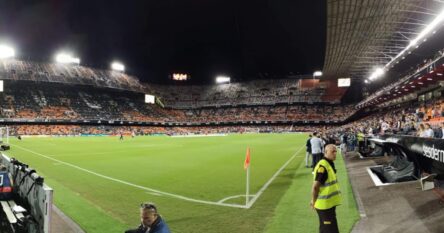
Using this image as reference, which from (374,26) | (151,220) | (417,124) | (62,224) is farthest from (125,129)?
(151,220)

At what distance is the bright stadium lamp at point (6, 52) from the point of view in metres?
80.6

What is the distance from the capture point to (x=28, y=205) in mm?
Result: 7562

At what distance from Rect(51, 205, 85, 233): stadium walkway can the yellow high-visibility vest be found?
5.12 m

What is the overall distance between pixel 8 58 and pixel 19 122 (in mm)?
23020

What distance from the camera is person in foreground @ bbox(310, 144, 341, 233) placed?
5656 millimetres

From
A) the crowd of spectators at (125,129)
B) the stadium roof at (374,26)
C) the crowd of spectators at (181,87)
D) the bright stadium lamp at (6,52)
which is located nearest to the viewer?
the stadium roof at (374,26)

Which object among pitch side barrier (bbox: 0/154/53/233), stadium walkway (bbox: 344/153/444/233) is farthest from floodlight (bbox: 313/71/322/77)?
pitch side barrier (bbox: 0/154/53/233)

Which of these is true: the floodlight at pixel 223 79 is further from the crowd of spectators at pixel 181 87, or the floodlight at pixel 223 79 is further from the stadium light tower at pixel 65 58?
the stadium light tower at pixel 65 58

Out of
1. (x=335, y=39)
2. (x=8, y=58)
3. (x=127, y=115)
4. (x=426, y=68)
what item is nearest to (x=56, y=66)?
(x=8, y=58)

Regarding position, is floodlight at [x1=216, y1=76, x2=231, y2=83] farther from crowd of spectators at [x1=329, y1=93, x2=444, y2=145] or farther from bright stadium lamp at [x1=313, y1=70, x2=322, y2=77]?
crowd of spectators at [x1=329, y1=93, x2=444, y2=145]

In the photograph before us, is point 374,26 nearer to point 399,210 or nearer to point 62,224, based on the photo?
point 399,210

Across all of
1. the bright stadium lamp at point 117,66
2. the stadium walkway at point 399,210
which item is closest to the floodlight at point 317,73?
the bright stadium lamp at point 117,66

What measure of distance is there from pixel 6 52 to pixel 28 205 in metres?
88.6

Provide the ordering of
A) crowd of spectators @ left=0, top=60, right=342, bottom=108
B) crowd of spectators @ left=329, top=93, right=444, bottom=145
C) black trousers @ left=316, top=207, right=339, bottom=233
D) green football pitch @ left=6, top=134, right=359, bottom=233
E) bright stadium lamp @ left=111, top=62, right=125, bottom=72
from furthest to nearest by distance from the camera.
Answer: bright stadium lamp @ left=111, top=62, right=125, bottom=72 < crowd of spectators @ left=0, top=60, right=342, bottom=108 < crowd of spectators @ left=329, top=93, right=444, bottom=145 < green football pitch @ left=6, top=134, right=359, bottom=233 < black trousers @ left=316, top=207, right=339, bottom=233
